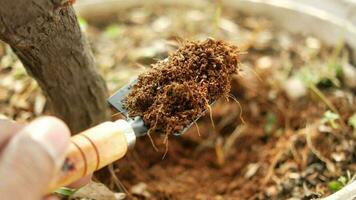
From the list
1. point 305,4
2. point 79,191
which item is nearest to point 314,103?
point 305,4

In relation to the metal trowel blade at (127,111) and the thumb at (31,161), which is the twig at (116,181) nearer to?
the metal trowel blade at (127,111)

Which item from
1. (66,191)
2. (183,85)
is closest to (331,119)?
(183,85)

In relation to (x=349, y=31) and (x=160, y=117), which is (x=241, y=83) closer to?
(x=349, y=31)

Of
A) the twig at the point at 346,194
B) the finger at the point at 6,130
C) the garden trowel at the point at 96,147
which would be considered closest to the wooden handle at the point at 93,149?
the garden trowel at the point at 96,147

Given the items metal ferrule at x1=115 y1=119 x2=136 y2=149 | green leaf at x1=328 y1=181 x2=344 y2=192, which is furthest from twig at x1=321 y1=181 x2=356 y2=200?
metal ferrule at x1=115 y1=119 x2=136 y2=149

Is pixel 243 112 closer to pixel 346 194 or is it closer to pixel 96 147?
pixel 346 194
